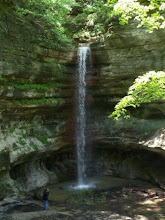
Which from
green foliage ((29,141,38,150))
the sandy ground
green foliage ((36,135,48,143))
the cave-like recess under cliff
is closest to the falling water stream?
the cave-like recess under cliff

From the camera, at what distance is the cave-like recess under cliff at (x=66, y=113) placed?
14930 mm

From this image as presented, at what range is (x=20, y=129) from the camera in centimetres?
1612

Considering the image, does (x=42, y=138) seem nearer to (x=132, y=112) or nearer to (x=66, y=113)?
(x=66, y=113)

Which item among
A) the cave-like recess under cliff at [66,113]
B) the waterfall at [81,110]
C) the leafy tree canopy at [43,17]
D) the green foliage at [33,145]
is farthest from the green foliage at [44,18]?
the green foliage at [33,145]

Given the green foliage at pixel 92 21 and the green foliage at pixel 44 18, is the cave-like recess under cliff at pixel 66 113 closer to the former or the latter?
the green foliage at pixel 44 18

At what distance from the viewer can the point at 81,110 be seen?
61.9 ft

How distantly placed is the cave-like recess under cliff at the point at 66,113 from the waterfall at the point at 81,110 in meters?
0.38

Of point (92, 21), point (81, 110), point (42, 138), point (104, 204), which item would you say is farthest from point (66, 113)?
point (92, 21)

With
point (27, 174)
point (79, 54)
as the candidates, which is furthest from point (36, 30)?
point (27, 174)

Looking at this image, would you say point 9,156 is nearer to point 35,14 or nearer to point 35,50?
point 35,50

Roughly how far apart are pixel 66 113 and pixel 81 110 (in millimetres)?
1101

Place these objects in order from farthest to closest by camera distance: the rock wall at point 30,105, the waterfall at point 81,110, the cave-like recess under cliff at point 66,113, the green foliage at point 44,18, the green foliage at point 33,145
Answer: the waterfall at point 81,110, the green foliage at point 33,145, the green foliage at point 44,18, the cave-like recess under cliff at point 66,113, the rock wall at point 30,105

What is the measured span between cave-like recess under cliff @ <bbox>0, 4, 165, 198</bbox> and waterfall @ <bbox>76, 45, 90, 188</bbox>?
0.38 meters

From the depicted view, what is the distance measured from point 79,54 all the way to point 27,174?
28.6 feet
